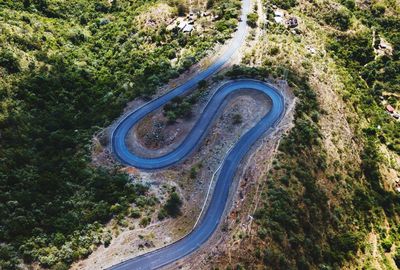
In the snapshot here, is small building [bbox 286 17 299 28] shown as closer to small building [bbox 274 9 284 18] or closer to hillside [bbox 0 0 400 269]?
hillside [bbox 0 0 400 269]

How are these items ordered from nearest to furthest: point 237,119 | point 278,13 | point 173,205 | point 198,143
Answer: point 173,205
point 198,143
point 237,119
point 278,13

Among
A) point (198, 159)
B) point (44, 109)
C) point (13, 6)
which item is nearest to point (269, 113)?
point (198, 159)

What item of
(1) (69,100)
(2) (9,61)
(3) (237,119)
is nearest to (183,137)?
(3) (237,119)

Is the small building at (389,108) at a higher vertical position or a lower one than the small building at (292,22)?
lower

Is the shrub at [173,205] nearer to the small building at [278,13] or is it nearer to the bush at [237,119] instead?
the bush at [237,119]

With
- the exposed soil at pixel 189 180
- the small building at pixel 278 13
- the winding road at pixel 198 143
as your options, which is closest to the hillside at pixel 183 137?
the exposed soil at pixel 189 180

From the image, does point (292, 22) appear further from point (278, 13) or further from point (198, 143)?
point (198, 143)

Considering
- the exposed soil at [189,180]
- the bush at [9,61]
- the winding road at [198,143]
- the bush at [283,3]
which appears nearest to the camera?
the exposed soil at [189,180]
